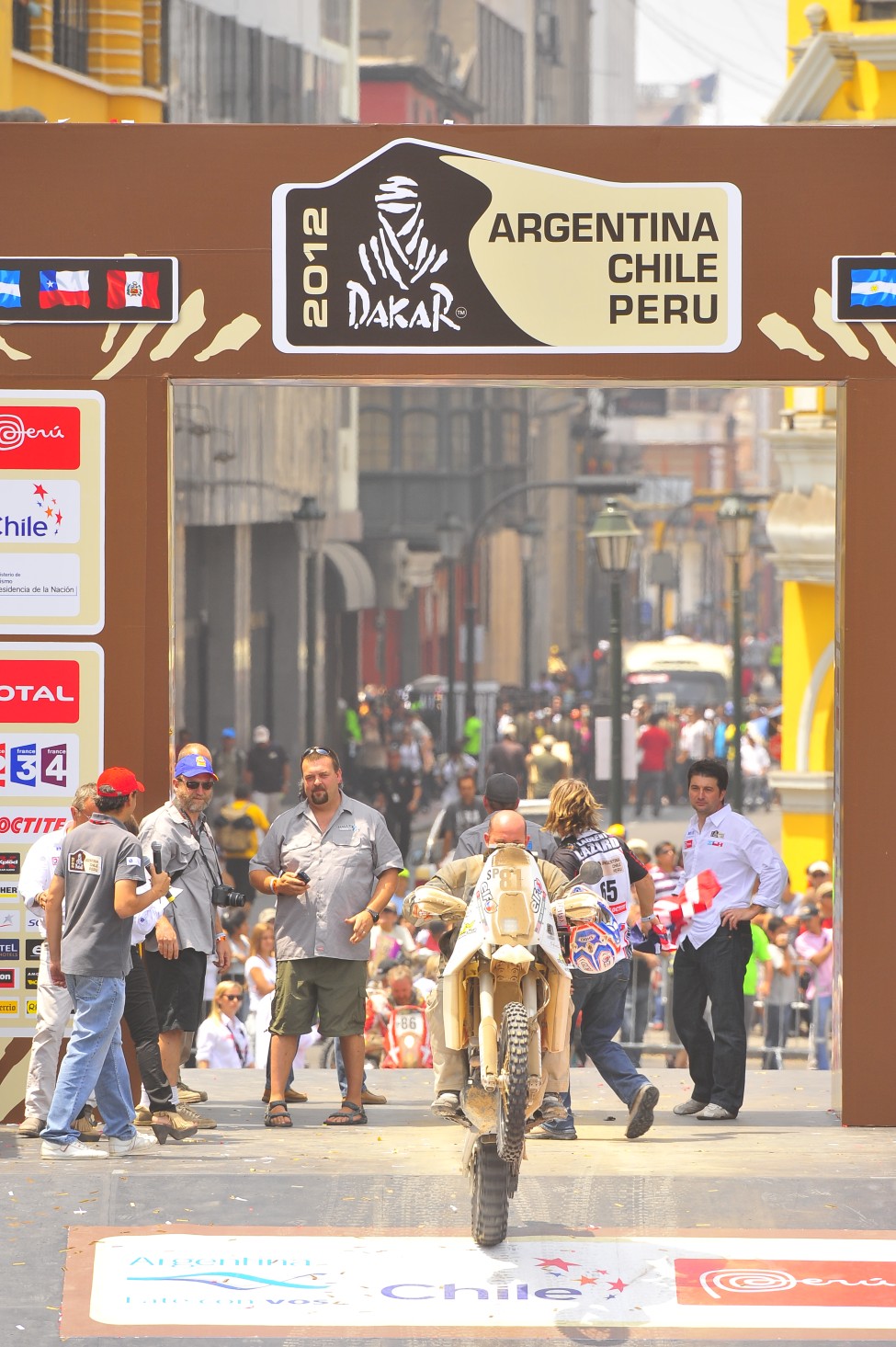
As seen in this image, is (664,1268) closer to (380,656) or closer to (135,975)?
(135,975)

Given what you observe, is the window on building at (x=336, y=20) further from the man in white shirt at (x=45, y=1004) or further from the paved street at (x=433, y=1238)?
the paved street at (x=433, y=1238)

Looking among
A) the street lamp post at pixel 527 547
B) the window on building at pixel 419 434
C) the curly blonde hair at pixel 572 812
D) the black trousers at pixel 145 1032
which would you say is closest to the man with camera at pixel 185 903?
the black trousers at pixel 145 1032

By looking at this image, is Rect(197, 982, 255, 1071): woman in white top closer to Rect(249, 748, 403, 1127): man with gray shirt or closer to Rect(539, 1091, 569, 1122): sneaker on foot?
Rect(249, 748, 403, 1127): man with gray shirt

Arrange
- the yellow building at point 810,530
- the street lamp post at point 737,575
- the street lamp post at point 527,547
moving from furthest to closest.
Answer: the street lamp post at point 527,547 → the street lamp post at point 737,575 → the yellow building at point 810,530

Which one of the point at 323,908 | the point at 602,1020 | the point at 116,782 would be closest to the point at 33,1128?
the point at 323,908

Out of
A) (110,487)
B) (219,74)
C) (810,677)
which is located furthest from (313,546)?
(110,487)

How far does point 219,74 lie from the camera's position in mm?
40812

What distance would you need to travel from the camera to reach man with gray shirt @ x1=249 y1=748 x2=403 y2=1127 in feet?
32.6

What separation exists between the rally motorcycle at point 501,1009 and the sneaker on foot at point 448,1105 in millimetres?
39

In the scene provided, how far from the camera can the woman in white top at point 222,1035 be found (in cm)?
1346

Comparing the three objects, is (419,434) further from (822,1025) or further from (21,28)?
(822,1025)

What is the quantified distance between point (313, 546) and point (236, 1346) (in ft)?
102

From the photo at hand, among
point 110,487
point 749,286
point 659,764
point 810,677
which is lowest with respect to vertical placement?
point 659,764

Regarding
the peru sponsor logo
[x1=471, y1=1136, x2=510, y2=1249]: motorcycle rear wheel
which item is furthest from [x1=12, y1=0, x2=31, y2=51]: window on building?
the peru sponsor logo
